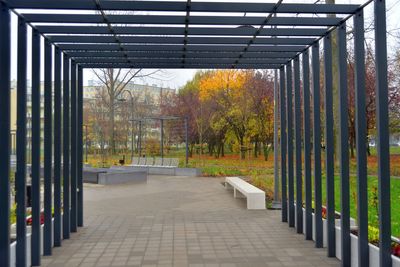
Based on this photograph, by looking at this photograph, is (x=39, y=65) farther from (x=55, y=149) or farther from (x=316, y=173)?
(x=316, y=173)

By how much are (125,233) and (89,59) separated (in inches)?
131

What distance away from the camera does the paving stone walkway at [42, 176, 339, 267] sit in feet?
19.5

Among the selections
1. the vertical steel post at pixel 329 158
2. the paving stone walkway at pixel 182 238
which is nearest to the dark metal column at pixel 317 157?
the paving stone walkway at pixel 182 238

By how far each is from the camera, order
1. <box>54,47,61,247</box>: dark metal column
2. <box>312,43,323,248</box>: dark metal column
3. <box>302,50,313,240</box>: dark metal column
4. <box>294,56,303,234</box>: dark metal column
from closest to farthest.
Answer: <box>312,43,323,248</box>: dark metal column, <box>54,47,61,247</box>: dark metal column, <box>302,50,313,240</box>: dark metal column, <box>294,56,303,234</box>: dark metal column

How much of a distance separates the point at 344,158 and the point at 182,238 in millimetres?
3278

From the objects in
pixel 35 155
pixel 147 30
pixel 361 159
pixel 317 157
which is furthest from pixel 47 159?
pixel 361 159

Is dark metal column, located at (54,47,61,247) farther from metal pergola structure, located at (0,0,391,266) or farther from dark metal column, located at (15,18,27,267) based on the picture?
dark metal column, located at (15,18,27,267)

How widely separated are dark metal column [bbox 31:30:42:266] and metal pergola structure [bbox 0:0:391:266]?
0.5 inches

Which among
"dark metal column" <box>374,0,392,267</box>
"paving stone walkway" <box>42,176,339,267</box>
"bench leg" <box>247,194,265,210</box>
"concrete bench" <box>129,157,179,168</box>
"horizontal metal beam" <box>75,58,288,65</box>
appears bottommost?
"paving stone walkway" <box>42,176,339,267</box>

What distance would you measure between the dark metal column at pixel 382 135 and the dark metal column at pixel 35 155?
4.40 meters


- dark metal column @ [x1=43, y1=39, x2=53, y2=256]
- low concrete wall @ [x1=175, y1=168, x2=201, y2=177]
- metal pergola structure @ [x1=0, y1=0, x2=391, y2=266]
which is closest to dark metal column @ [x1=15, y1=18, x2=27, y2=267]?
metal pergola structure @ [x1=0, y1=0, x2=391, y2=266]

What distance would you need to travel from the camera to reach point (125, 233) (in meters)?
7.80

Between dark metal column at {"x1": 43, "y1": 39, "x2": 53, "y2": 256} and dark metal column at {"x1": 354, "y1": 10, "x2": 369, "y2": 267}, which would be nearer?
dark metal column at {"x1": 354, "y1": 10, "x2": 369, "y2": 267}

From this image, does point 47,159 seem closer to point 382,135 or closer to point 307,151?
point 307,151
